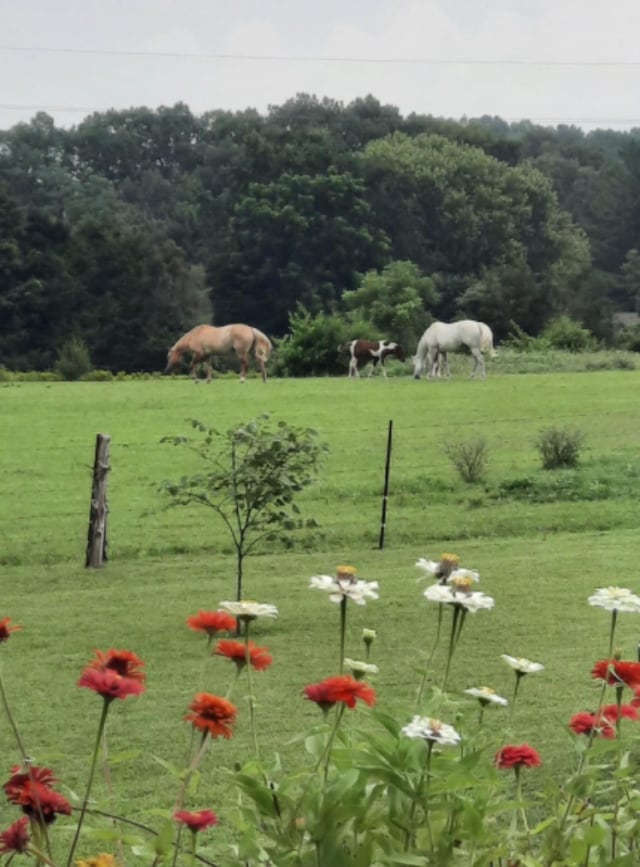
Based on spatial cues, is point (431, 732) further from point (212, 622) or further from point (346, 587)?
point (212, 622)

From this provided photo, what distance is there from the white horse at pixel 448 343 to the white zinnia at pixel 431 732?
87.3 feet

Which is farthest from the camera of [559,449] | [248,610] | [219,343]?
[219,343]

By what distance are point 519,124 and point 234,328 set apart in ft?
216

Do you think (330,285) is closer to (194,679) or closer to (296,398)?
(296,398)

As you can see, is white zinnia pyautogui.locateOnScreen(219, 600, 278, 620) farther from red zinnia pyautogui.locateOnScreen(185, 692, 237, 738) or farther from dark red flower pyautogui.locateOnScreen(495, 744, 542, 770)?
dark red flower pyautogui.locateOnScreen(495, 744, 542, 770)

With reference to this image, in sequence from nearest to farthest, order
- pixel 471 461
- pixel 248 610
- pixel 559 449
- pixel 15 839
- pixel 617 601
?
pixel 15 839, pixel 248 610, pixel 617 601, pixel 471 461, pixel 559 449

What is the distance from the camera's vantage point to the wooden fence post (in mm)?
9344

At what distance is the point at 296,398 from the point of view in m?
22.3

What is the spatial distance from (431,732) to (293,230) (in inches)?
1985

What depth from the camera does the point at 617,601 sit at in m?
1.91

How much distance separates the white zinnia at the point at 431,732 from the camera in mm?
1557

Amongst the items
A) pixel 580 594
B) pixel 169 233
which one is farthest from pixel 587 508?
pixel 169 233

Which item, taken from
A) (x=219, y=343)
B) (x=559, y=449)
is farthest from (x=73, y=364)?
(x=559, y=449)

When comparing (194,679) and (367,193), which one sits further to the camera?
(367,193)
